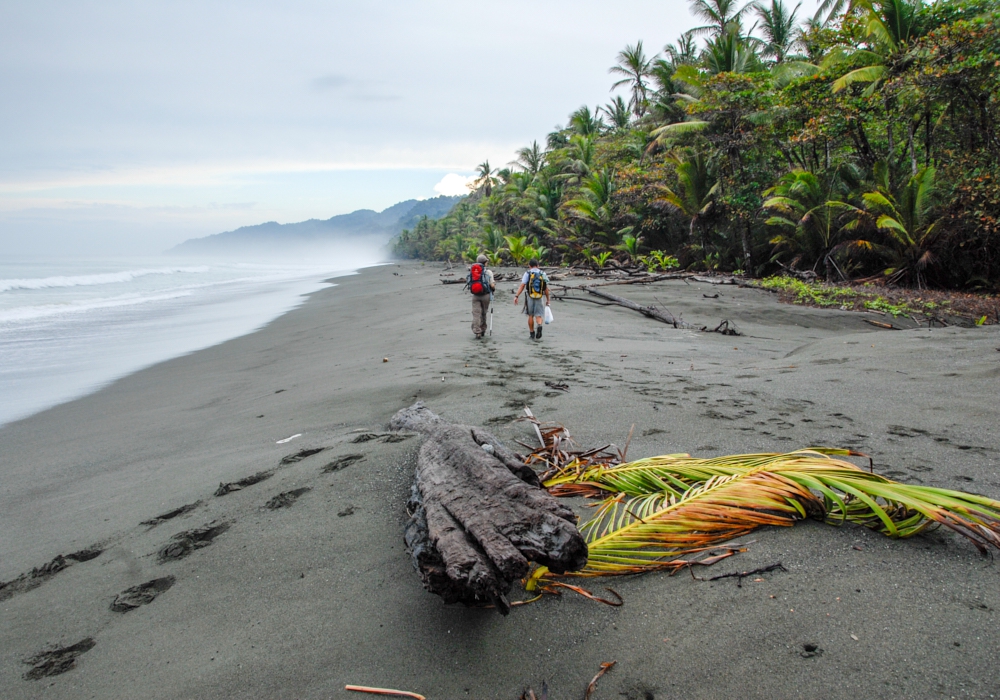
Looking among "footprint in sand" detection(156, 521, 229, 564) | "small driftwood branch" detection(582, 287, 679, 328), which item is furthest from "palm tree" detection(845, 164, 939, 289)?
"footprint in sand" detection(156, 521, 229, 564)

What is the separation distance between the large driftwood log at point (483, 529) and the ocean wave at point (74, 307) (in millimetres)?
18033

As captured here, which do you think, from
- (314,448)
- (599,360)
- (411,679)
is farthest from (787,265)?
(411,679)

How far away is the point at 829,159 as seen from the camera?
742 inches

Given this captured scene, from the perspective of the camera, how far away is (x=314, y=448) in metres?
3.84

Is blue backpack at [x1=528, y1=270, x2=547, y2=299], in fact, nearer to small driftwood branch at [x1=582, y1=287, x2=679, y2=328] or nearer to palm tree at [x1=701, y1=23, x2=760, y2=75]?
small driftwood branch at [x1=582, y1=287, x2=679, y2=328]

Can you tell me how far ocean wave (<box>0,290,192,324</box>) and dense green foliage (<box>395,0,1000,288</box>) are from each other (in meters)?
18.3

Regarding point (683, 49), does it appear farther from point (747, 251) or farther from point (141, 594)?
point (141, 594)

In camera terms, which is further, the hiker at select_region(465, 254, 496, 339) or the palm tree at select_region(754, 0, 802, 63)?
the palm tree at select_region(754, 0, 802, 63)

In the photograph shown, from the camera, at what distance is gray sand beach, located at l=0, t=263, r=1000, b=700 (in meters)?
1.75

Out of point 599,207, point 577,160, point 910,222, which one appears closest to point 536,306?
point 910,222

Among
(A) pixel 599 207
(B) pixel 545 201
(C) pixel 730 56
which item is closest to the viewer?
(C) pixel 730 56

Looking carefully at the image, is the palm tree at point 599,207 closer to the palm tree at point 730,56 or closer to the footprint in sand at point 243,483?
the palm tree at point 730,56

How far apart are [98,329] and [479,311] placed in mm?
10817

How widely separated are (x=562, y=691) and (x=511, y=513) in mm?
613
